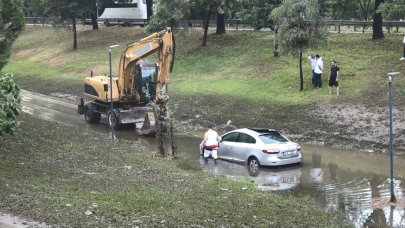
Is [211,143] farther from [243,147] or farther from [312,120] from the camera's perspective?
[312,120]

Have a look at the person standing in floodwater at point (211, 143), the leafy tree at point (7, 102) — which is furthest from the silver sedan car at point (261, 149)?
the leafy tree at point (7, 102)

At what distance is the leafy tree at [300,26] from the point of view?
30.7m

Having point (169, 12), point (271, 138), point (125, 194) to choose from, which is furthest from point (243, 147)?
point (169, 12)

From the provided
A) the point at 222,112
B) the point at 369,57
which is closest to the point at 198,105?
the point at 222,112

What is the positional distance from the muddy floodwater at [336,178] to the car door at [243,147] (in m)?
0.31

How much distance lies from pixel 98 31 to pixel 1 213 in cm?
5335

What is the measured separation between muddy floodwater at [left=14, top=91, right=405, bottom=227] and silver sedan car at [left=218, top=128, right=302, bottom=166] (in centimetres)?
32

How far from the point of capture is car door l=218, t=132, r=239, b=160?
71.7 ft

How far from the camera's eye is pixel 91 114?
3234 cm

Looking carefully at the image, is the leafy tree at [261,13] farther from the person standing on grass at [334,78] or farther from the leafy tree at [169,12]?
the person standing on grass at [334,78]

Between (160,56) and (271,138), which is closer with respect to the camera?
(271,138)

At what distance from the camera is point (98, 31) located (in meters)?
63.4

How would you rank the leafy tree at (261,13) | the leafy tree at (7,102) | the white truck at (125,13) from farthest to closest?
the white truck at (125,13) < the leafy tree at (261,13) < the leafy tree at (7,102)

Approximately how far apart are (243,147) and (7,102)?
30.8ft
